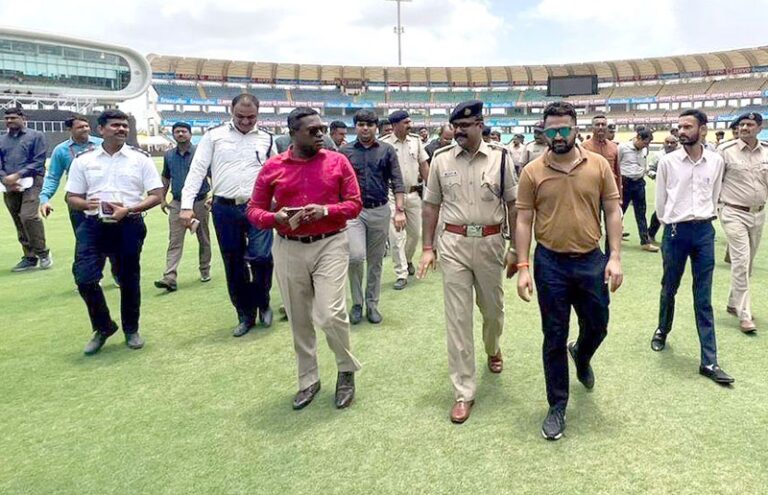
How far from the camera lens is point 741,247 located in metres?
4.39

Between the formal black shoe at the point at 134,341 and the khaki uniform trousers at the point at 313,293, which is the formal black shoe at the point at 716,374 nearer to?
the khaki uniform trousers at the point at 313,293

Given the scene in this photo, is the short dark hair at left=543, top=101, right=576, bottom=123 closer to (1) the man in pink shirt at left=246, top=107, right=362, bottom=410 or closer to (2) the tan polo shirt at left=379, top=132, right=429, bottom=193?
(1) the man in pink shirt at left=246, top=107, right=362, bottom=410

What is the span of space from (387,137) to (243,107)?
7.72 ft

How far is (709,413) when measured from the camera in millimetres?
3061

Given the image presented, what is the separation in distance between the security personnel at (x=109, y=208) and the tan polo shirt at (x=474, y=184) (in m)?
2.54

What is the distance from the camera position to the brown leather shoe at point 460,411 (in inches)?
121

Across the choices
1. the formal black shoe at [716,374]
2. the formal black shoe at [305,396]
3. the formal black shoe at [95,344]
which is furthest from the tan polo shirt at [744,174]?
the formal black shoe at [95,344]

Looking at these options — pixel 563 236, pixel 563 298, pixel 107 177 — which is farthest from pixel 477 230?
pixel 107 177

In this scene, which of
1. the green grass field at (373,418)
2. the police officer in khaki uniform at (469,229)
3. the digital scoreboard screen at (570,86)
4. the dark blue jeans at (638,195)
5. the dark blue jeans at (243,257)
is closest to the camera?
the green grass field at (373,418)

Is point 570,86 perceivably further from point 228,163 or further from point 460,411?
point 460,411

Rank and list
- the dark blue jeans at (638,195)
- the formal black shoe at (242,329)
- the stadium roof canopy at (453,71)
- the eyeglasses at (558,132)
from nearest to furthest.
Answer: the eyeglasses at (558,132)
the formal black shoe at (242,329)
the dark blue jeans at (638,195)
the stadium roof canopy at (453,71)

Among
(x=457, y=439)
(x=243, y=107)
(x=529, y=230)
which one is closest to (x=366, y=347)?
(x=457, y=439)

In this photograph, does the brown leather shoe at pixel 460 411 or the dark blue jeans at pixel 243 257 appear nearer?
the brown leather shoe at pixel 460 411

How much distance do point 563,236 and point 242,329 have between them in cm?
312
